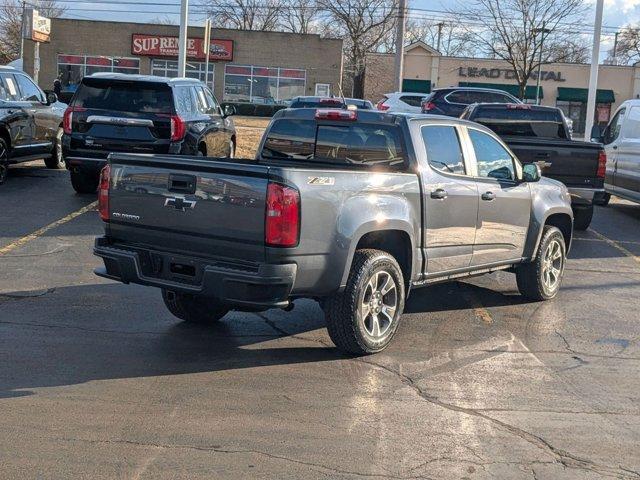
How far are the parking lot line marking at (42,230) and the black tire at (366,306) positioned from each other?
16.6ft

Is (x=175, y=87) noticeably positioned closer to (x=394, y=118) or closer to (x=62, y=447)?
(x=394, y=118)

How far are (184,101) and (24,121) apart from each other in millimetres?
3243

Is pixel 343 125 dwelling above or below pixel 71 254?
above

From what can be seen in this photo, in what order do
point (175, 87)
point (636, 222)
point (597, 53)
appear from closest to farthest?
point (175, 87), point (636, 222), point (597, 53)

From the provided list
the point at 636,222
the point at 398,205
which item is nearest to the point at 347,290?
the point at 398,205

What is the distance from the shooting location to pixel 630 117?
1598cm

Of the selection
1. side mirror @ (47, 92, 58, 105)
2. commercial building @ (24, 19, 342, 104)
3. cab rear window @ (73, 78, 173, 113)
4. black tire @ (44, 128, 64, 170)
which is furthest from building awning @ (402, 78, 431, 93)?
cab rear window @ (73, 78, 173, 113)

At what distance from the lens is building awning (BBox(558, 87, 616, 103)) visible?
59.2 metres

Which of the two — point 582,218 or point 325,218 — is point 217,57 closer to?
point 582,218

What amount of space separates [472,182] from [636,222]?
8.92 metres

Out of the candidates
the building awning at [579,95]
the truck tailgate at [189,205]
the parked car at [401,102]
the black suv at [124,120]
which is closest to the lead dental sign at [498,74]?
the building awning at [579,95]

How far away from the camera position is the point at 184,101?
44.7ft

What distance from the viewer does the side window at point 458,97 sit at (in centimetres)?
2181

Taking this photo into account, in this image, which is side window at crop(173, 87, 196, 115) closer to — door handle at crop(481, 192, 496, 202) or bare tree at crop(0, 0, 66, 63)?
door handle at crop(481, 192, 496, 202)
